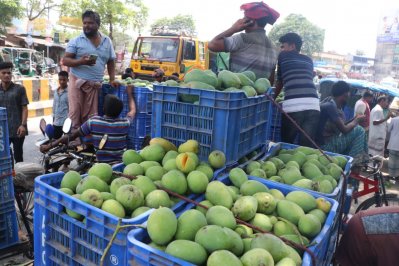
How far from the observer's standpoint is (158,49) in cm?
1144

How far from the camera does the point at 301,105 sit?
13.4ft

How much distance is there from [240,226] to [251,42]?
255 cm

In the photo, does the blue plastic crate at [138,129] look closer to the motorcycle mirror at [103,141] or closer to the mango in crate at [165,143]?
the motorcycle mirror at [103,141]

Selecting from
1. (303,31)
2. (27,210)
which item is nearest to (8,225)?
(27,210)

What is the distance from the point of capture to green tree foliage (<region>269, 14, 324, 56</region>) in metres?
58.1

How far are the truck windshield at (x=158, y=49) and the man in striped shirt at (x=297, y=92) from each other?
7165 mm

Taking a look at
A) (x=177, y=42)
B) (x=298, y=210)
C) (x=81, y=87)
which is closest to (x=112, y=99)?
(x=81, y=87)

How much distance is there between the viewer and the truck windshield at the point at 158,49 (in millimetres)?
11156

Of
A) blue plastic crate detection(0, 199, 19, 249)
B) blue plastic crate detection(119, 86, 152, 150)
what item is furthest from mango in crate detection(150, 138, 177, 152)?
blue plastic crate detection(119, 86, 152, 150)

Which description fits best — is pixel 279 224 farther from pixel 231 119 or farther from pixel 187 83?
pixel 187 83

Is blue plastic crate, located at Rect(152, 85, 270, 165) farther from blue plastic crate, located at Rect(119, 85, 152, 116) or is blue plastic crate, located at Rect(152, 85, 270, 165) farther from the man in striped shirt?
blue plastic crate, located at Rect(119, 85, 152, 116)

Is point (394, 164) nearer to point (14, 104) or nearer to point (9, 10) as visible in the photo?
point (14, 104)

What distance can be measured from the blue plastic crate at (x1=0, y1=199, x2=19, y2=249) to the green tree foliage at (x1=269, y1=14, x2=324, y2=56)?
190ft

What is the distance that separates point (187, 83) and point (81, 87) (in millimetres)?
2492
